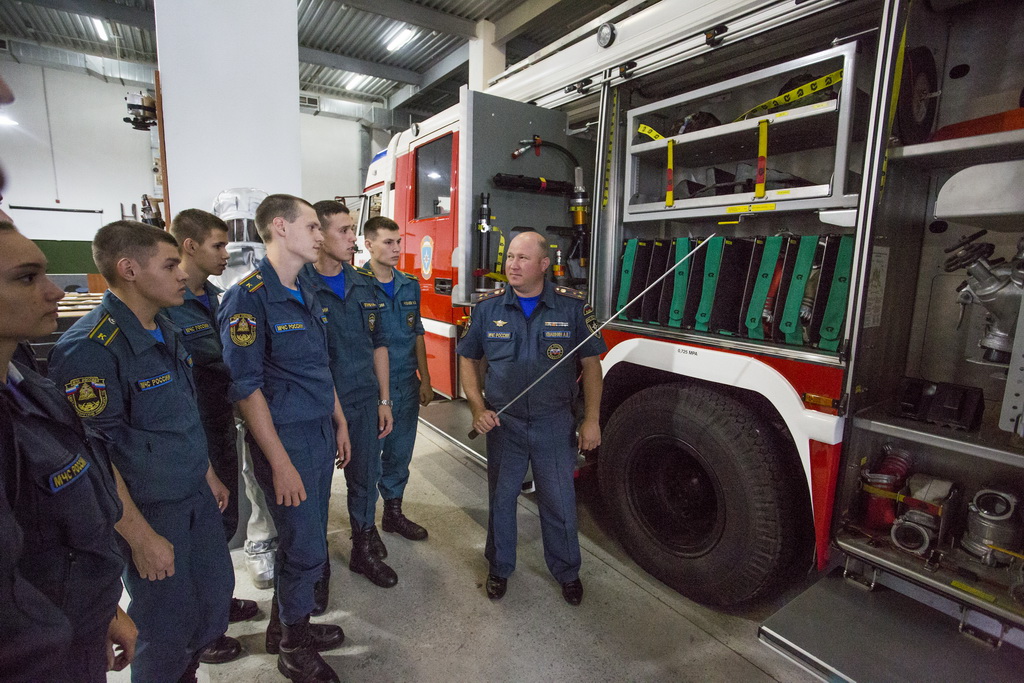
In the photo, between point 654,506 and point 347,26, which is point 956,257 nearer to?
point 654,506

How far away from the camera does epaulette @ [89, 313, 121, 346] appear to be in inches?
54.7

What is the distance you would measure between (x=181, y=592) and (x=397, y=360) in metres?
1.58

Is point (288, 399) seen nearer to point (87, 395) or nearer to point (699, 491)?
point (87, 395)

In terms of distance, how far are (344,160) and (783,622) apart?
13.2 meters

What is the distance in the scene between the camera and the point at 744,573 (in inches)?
86.1

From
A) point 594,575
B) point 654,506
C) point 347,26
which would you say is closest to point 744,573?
point 654,506

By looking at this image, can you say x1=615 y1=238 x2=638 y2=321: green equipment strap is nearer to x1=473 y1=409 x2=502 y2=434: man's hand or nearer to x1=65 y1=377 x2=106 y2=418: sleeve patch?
x1=473 y1=409 x2=502 y2=434: man's hand

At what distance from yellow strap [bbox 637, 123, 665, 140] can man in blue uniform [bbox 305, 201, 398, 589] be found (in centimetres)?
154

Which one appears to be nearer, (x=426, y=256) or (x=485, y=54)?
(x=426, y=256)

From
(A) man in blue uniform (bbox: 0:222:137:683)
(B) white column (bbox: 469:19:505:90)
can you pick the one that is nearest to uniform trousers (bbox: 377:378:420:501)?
(A) man in blue uniform (bbox: 0:222:137:683)

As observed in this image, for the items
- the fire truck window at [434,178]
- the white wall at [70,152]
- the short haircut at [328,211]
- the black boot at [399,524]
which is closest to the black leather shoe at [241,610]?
the black boot at [399,524]

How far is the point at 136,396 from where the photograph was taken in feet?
4.75

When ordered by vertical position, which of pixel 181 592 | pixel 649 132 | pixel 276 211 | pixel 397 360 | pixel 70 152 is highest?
pixel 70 152

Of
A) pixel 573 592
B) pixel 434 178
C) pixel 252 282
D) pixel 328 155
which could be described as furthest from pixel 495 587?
pixel 328 155
